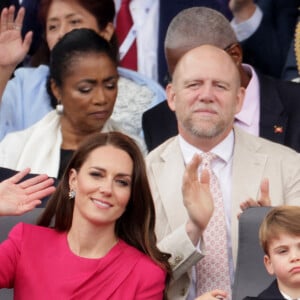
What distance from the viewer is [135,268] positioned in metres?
A: 4.54

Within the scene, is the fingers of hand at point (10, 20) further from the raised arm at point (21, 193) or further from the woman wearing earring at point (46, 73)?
the raised arm at point (21, 193)

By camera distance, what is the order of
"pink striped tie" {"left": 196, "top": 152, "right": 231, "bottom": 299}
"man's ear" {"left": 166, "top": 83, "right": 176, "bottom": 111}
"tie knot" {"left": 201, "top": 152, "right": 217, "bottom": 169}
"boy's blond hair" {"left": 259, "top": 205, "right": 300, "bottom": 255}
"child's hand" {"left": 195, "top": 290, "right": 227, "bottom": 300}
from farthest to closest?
"man's ear" {"left": 166, "top": 83, "right": 176, "bottom": 111} → "tie knot" {"left": 201, "top": 152, "right": 217, "bottom": 169} → "pink striped tie" {"left": 196, "top": 152, "right": 231, "bottom": 299} → "boy's blond hair" {"left": 259, "top": 205, "right": 300, "bottom": 255} → "child's hand" {"left": 195, "top": 290, "right": 227, "bottom": 300}

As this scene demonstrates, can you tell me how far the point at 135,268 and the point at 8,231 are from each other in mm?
516

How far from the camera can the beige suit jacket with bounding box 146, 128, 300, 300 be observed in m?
5.09

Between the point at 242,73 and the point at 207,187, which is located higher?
the point at 242,73

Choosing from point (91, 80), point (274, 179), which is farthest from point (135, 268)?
point (91, 80)

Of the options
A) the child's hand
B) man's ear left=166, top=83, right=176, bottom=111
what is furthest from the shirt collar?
the child's hand

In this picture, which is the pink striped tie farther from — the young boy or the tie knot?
the young boy

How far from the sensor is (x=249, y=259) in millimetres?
4688

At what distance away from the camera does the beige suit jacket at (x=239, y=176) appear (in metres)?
5.09

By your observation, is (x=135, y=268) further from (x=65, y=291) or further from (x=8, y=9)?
(x=8, y=9)

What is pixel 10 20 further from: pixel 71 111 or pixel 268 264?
pixel 268 264

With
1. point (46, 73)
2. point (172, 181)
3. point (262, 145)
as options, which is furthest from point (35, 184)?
point (46, 73)

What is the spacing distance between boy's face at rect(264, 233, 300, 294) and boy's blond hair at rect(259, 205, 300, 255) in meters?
0.02
